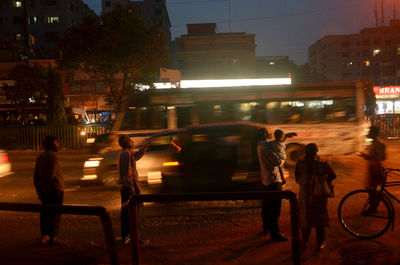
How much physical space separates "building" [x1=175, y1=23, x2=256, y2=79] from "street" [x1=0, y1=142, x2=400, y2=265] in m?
35.3

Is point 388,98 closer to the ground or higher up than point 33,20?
closer to the ground

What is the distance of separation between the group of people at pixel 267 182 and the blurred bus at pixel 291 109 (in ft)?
24.2

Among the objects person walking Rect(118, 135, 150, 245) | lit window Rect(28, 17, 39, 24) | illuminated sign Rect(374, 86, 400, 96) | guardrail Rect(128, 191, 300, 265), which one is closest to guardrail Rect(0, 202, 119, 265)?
guardrail Rect(128, 191, 300, 265)

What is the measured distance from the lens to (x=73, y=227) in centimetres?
675

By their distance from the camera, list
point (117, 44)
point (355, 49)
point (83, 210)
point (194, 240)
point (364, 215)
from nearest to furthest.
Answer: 1. point (83, 210)
2. point (194, 240)
3. point (364, 215)
4. point (117, 44)
5. point (355, 49)

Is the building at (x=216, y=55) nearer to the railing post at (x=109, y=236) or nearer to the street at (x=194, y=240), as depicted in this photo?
the street at (x=194, y=240)

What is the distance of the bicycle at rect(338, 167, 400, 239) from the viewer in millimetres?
5559

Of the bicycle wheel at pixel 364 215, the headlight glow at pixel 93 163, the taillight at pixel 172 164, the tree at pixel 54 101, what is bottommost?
the bicycle wheel at pixel 364 215

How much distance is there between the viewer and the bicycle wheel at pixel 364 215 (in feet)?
18.3

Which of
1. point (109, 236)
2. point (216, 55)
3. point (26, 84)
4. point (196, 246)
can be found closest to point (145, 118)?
point (196, 246)

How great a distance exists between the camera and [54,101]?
21734 millimetres

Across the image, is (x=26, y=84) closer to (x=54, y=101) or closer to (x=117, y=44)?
(x=54, y=101)

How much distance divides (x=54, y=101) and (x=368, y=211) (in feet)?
65.7

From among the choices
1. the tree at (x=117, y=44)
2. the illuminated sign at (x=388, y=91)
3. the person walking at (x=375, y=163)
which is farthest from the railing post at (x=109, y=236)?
the illuminated sign at (x=388, y=91)
